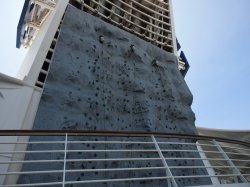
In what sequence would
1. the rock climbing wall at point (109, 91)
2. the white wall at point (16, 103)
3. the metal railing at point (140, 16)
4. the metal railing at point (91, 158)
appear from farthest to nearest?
the metal railing at point (140, 16), the rock climbing wall at point (109, 91), the white wall at point (16, 103), the metal railing at point (91, 158)

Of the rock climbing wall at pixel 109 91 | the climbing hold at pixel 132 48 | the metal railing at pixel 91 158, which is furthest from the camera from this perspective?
the climbing hold at pixel 132 48

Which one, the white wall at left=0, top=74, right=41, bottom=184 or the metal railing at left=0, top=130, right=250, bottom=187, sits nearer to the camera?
the metal railing at left=0, top=130, right=250, bottom=187

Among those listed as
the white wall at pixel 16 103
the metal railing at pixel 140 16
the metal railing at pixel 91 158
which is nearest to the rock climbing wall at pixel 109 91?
the metal railing at pixel 91 158

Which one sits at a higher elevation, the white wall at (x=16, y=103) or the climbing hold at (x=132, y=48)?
the climbing hold at (x=132, y=48)

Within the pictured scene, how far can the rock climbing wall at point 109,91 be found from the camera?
144 inches

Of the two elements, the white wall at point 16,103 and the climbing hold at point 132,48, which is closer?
the white wall at point 16,103

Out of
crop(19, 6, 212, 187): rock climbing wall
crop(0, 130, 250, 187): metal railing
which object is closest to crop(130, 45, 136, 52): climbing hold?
crop(19, 6, 212, 187): rock climbing wall

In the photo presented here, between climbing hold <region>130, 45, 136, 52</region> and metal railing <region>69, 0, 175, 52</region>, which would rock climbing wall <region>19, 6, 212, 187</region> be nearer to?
climbing hold <region>130, 45, 136, 52</region>

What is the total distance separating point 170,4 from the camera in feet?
24.0

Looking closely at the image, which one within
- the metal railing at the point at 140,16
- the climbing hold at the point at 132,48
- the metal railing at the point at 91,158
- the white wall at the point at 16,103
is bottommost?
the metal railing at the point at 91,158

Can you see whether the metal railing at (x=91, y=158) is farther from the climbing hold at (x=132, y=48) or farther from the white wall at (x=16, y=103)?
the climbing hold at (x=132, y=48)

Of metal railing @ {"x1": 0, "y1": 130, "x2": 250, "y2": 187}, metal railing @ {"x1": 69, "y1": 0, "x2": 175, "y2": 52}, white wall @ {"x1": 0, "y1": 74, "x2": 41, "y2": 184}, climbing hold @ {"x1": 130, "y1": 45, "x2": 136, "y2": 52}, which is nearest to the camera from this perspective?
metal railing @ {"x1": 0, "y1": 130, "x2": 250, "y2": 187}

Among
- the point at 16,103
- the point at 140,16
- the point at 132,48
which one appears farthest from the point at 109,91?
the point at 140,16

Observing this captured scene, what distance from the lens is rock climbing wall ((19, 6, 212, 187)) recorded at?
3.67 m
